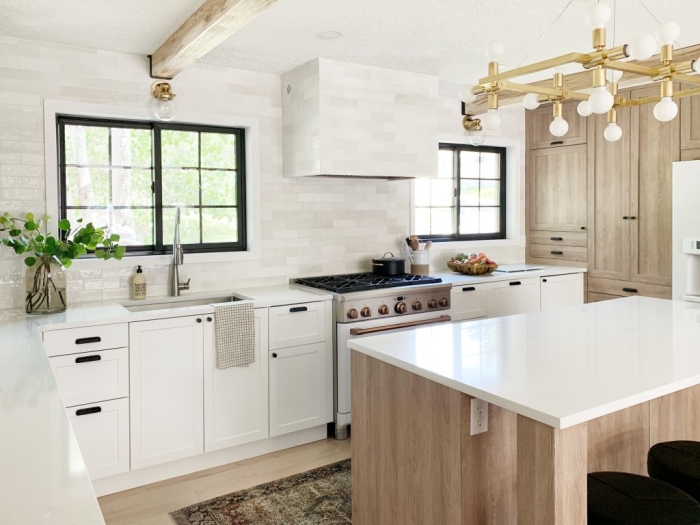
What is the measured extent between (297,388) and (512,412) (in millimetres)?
1963

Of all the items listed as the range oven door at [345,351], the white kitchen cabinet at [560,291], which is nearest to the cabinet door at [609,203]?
the white kitchen cabinet at [560,291]

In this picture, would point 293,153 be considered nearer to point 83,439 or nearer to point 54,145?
point 54,145

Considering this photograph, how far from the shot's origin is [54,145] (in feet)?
12.0

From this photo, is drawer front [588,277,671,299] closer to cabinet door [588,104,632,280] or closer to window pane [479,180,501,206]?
cabinet door [588,104,632,280]

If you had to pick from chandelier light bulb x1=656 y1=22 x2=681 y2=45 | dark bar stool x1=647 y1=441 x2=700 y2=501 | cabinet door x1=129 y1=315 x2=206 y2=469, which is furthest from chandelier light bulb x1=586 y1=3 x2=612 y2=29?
cabinet door x1=129 y1=315 x2=206 y2=469

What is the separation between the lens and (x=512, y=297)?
498 centimetres

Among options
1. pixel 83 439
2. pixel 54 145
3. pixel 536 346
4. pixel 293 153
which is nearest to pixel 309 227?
pixel 293 153

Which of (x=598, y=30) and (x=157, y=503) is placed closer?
(x=598, y=30)

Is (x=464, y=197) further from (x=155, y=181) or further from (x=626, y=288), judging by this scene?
(x=155, y=181)

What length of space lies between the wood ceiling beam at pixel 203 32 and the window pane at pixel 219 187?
75cm

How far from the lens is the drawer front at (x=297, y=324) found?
3818mm

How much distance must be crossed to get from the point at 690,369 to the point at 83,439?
2808 mm

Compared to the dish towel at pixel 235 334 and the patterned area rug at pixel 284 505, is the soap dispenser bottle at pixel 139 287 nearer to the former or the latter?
the dish towel at pixel 235 334

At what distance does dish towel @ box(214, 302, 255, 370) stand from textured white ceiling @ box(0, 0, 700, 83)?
63.2 inches
